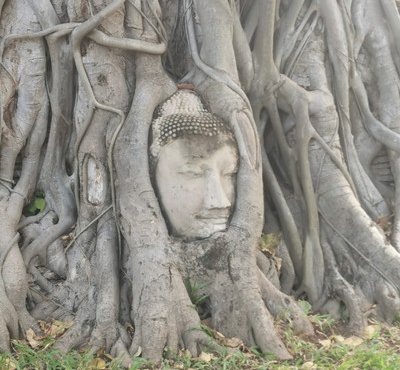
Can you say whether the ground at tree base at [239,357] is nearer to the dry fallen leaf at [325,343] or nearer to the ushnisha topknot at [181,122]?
the dry fallen leaf at [325,343]

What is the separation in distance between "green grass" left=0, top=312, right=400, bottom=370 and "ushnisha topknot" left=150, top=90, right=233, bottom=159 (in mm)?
1252

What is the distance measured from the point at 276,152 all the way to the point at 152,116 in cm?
123

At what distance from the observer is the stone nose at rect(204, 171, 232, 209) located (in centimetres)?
337

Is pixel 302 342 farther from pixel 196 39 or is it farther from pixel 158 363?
pixel 196 39

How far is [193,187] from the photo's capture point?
11.2 feet

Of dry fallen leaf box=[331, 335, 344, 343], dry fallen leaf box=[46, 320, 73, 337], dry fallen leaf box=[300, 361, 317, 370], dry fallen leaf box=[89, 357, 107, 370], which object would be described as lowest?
dry fallen leaf box=[46, 320, 73, 337]

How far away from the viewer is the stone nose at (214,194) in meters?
3.37

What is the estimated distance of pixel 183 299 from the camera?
10.2 ft

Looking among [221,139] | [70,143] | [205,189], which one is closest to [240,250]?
[205,189]

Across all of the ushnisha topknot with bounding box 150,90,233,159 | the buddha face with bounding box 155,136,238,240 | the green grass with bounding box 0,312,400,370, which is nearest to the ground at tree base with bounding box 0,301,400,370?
the green grass with bounding box 0,312,400,370

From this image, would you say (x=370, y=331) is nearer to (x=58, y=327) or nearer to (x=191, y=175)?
(x=191, y=175)

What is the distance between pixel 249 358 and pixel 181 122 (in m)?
1.47

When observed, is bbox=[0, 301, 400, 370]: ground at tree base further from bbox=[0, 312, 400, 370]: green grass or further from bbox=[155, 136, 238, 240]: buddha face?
bbox=[155, 136, 238, 240]: buddha face

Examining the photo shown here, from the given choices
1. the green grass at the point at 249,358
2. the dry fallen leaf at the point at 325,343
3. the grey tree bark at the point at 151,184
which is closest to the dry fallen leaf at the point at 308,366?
the green grass at the point at 249,358
